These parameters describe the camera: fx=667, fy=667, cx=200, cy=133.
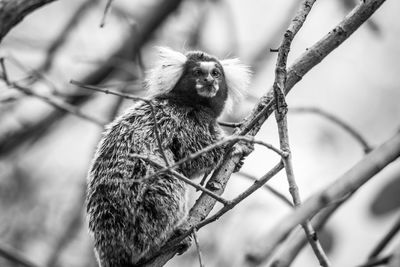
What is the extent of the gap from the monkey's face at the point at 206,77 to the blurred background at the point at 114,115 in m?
0.62

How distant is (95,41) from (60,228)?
3.85 m

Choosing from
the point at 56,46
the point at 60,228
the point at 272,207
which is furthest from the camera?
the point at 272,207

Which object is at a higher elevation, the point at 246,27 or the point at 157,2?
the point at 157,2

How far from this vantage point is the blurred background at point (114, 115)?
723 centimetres

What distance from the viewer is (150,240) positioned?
Answer: 4504 millimetres

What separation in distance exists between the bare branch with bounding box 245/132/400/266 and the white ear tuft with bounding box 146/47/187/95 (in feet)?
11.5

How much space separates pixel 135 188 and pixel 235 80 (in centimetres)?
199

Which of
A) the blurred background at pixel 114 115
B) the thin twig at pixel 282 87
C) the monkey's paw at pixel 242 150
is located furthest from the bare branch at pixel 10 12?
the blurred background at pixel 114 115

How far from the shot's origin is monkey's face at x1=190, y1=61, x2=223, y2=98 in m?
5.55

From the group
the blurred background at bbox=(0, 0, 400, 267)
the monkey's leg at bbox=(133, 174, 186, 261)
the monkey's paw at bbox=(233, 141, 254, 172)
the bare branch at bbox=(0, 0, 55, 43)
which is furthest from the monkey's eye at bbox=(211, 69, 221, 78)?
the bare branch at bbox=(0, 0, 55, 43)

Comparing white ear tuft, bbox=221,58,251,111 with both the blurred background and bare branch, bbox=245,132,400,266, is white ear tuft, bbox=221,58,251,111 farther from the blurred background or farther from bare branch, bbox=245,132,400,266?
bare branch, bbox=245,132,400,266

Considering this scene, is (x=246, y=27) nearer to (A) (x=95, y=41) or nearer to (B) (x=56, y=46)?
(A) (x=95, y=41)

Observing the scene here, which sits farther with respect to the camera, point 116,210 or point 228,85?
point 228,85

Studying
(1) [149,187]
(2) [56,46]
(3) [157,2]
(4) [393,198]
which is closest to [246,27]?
(3) [157,2]
